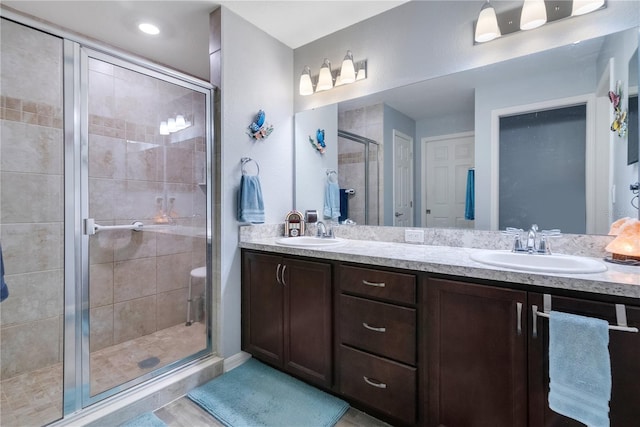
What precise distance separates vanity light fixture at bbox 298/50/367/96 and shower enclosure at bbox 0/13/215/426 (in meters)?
0.83

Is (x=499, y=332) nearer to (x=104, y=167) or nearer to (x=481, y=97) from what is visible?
(x=481, y=97)

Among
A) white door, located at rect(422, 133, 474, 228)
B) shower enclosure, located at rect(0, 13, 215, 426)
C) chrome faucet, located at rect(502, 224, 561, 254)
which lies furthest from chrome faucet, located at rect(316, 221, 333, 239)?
chrome faucet, located at rect(502, 224, 561, 254)

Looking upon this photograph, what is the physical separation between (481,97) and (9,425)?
124 inches

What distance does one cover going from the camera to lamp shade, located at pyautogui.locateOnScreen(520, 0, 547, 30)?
5.03 ft

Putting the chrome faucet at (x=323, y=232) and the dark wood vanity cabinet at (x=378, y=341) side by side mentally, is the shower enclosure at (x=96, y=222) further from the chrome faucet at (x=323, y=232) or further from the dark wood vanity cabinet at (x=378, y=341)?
the dark wood vanity cabinet at (x=378, y=341)

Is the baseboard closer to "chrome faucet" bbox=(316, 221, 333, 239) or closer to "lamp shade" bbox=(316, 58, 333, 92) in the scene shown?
"chrome faucet" bbox=(316, 221, 333, 239)

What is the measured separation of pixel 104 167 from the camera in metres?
1.97

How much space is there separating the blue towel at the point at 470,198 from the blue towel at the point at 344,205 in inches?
35.2

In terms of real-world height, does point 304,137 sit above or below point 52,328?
above

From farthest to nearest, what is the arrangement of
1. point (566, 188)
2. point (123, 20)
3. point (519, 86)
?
point (123, 20)
point (519, 86)
point (566, 188)

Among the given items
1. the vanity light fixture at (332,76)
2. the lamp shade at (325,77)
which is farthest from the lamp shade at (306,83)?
the lamp shade at (325,77)

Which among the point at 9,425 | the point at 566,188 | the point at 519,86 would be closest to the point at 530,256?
the point at 566,188

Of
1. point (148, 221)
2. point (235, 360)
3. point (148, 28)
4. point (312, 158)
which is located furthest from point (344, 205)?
point (148, 28)

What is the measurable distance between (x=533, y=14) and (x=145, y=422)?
3.01m
